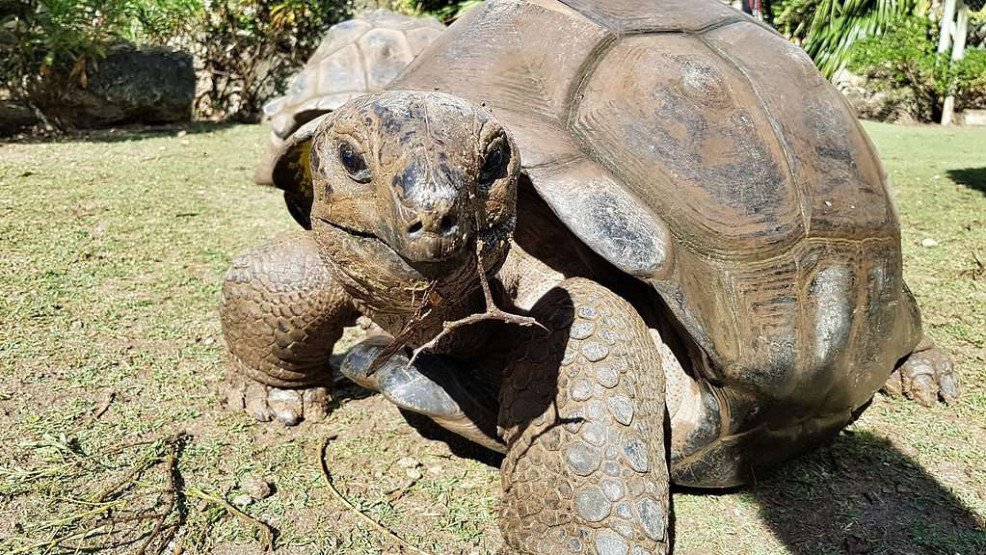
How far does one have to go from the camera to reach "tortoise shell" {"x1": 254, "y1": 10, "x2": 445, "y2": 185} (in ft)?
19.2

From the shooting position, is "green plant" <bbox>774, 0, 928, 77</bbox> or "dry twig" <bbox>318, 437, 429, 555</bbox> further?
"green plant" <bbox>774, 0, 928, 77</bbox>

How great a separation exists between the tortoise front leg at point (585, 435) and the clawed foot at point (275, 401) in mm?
920

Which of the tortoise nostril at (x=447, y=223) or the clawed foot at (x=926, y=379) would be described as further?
the clawed foot at (x=926, y=379)

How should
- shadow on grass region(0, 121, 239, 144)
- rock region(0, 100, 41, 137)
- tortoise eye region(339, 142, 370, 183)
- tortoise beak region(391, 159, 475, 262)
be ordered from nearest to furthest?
tortoise beak region(391, 159, 475, 262) → tortoise eye region(339, 142, 370, 183) → shadow on grass region(0, 121, 239, 144) → rock region(0, 100, 41, 137)

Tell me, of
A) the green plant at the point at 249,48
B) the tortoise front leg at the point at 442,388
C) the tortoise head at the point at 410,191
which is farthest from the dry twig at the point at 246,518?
the green plant at the point at 249,48

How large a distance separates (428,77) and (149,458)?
4.24 feet

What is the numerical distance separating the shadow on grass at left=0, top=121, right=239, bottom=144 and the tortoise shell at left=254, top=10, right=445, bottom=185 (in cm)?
188

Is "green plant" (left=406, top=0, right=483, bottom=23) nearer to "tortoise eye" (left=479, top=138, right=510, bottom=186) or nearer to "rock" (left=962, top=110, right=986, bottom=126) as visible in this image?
"rock" (left=962, top=110, right=986, bottom=126)

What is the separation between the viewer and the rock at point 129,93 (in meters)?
7.55

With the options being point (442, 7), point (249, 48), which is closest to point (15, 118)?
point (249, 48)

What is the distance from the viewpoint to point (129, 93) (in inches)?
314

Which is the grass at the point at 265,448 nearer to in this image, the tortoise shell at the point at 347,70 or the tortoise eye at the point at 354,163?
the tortoise eye at the point at 354,163

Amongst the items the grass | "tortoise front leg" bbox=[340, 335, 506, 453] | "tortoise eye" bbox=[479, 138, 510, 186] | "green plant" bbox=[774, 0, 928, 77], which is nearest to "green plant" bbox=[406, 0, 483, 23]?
"green plant" bbox=[774, 0, 928, 77]

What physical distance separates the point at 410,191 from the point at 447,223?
0.27 ft
